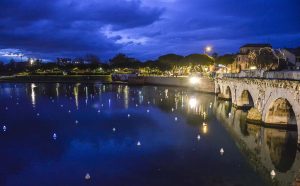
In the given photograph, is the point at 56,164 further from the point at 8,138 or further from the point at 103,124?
the point at 103,124

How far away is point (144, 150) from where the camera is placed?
32.2 meters

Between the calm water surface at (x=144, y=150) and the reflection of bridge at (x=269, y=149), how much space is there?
2.8 inches

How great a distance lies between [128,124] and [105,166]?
1894 cm

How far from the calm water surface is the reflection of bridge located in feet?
0.24

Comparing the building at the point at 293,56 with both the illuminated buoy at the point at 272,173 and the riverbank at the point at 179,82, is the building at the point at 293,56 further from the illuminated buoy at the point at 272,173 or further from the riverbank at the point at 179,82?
the illuminated buoy at the point at 272,173

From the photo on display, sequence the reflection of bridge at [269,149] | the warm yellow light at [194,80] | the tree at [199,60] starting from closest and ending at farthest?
the reflection of bridge at [269,149] < the warm yellow light at [194,80] < the tree at [199,60]

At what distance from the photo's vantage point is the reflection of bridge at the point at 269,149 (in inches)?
1044

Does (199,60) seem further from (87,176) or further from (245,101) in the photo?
(87,176)

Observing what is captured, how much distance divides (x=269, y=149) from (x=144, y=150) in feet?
38.8

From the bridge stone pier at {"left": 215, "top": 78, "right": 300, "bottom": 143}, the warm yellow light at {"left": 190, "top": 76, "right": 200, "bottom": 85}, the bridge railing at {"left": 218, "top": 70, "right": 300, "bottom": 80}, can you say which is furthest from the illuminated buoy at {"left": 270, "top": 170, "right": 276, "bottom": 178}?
the warm yellow light at {"left": 190, "top": 76, "right": 200, "bottom": 85}

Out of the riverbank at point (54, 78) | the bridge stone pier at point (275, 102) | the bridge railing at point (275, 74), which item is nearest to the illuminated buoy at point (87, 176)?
the bridge stone pier at point (275, 102)

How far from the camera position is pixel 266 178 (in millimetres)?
24984

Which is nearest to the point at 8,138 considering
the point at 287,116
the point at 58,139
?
the point at 58,139

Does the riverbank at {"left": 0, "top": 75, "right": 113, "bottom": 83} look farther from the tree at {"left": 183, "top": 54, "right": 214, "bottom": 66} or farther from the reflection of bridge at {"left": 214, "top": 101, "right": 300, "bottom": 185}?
the reflection of bridge at {"left": 214, "top": 101, "right": 300, "bottom": 185}
